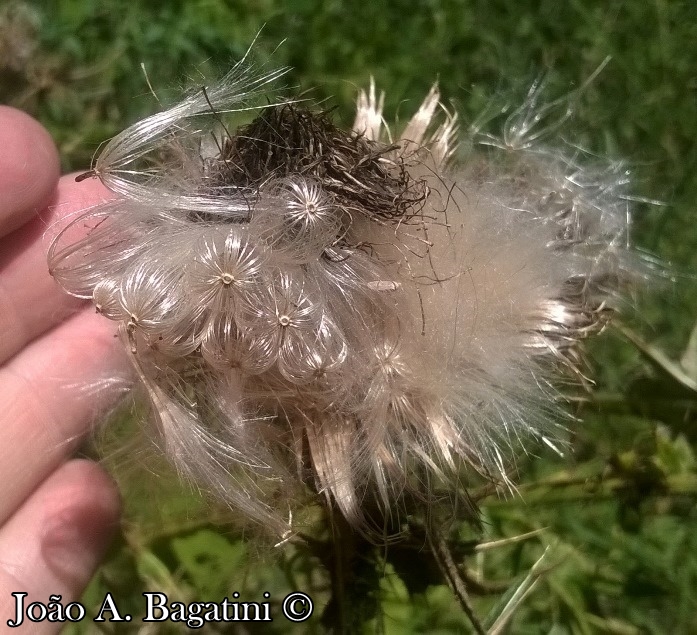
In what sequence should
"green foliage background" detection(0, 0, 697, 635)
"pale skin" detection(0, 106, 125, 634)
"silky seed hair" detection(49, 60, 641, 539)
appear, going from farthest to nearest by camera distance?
"green foliage background" detection(0, 0, 697, 635) → "pale skin" detection(0, 106, 125, 634) → "silky seed hair" detection(49, 60, 641, 539)

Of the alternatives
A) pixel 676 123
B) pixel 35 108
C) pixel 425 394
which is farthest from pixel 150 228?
pixel 676 123

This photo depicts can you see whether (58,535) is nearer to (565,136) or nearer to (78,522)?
(78,522)

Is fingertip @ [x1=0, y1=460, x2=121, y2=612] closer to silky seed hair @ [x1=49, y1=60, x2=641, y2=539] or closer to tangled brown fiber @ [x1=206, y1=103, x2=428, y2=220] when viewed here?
silky seed hair @ [x1=49, y1=60, x2=641, y2=539]

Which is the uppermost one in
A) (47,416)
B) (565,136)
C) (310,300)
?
(310,300)

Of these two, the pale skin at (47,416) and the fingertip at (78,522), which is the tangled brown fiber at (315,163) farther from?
the fingertip at (78,522)

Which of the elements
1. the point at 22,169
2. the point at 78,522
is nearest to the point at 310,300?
the point at 22,169

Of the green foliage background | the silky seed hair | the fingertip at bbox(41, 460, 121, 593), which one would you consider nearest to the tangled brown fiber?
the silky seed hair

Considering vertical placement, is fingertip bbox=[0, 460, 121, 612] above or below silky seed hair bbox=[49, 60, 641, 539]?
below
